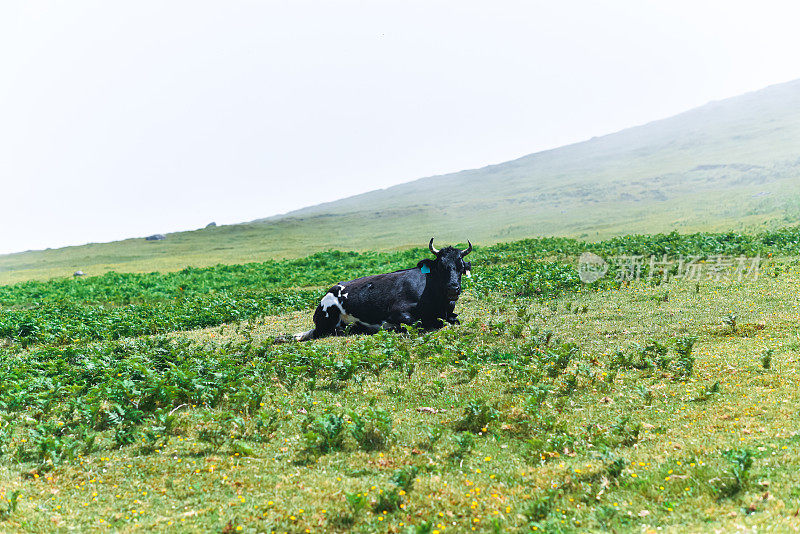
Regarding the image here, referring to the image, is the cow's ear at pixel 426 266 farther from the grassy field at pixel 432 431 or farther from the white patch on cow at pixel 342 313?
the grassy field at pixel 432 431

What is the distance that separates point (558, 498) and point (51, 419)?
28.0 ft

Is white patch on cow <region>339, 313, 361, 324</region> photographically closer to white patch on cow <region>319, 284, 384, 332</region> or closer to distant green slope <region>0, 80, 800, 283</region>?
white patch on cow <region>319, 284, 384, 332</region>

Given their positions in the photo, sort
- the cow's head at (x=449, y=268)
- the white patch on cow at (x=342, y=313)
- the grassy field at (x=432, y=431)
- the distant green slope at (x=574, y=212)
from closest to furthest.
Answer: the grassy field at (x=432, y=431), the cow's head at (x=449, y=268), the white patch on cow at (x=342, y=313), the distant green slope at (x=574, y=212)

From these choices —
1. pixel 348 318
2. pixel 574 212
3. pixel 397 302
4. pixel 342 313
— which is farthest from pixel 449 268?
pixel 574 212

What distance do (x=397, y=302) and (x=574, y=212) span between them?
98.7m

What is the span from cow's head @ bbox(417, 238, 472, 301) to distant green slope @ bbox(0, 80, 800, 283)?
39.4 metres

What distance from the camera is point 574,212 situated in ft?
354

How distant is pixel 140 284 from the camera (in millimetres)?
40875

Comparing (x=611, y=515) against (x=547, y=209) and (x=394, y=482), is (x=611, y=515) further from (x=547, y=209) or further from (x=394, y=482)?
(x=547, y=209)

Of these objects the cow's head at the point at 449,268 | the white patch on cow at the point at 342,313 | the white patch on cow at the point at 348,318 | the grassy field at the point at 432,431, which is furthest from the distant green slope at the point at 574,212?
the white patch on cow at the point at 348,318

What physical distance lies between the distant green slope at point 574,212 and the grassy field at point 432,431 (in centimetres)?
4129

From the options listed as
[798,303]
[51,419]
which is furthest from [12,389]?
[798,303]

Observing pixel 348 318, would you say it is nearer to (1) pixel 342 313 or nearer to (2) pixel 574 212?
(1) pixel 342 313

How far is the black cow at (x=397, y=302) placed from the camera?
16.0 metres
